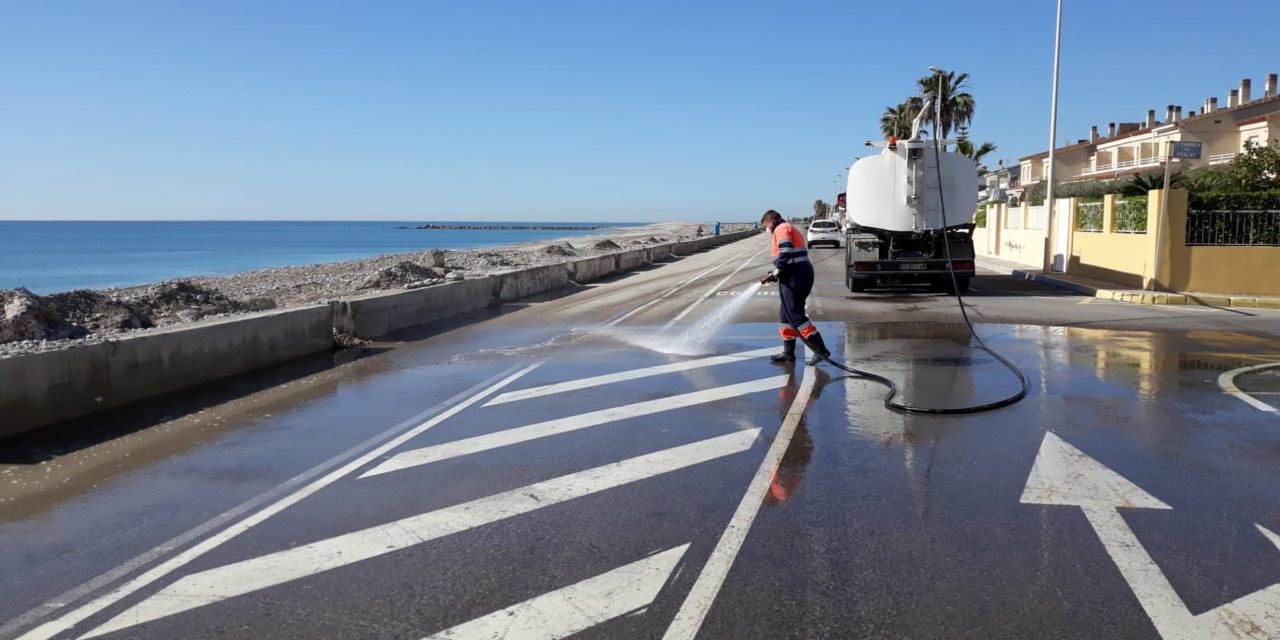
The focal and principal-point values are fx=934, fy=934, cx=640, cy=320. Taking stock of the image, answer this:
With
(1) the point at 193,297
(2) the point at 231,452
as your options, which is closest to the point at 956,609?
(2) the point at 231,452

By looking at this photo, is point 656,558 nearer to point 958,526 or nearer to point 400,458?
point 958,526

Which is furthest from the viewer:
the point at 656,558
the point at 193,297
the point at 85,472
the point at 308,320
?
the point at 193,297

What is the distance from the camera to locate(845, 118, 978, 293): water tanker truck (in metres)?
19.8

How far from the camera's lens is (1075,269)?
25.8 m

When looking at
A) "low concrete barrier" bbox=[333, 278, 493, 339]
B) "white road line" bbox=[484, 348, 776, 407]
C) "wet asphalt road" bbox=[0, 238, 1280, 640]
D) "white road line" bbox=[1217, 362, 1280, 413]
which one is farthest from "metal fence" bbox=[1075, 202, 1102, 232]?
"white road line" bbox=[484, 348, 776, 407]

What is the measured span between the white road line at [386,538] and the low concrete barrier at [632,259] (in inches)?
1058

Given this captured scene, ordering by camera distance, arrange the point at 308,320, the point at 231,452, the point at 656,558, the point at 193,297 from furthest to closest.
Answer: the point at 193,297 → the point at 308,320 → the point at 231,452 → the point at 656,558

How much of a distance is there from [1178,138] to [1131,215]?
95.3 feet

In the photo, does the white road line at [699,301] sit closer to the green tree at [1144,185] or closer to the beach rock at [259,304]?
the beach rock at [259,304]

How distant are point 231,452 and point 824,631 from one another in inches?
200

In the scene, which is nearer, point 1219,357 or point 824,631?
point 824,631

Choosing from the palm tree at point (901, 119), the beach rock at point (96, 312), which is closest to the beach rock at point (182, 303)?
the beach rock at point (96, 312)

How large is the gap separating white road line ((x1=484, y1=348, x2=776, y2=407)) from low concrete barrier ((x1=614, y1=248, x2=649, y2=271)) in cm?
2196

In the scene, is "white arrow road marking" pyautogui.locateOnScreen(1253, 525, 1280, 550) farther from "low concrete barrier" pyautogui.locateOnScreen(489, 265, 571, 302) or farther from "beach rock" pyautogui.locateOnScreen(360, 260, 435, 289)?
"beach rock" pyautogui.locateOnScreen(360, 260, 435, 289)
